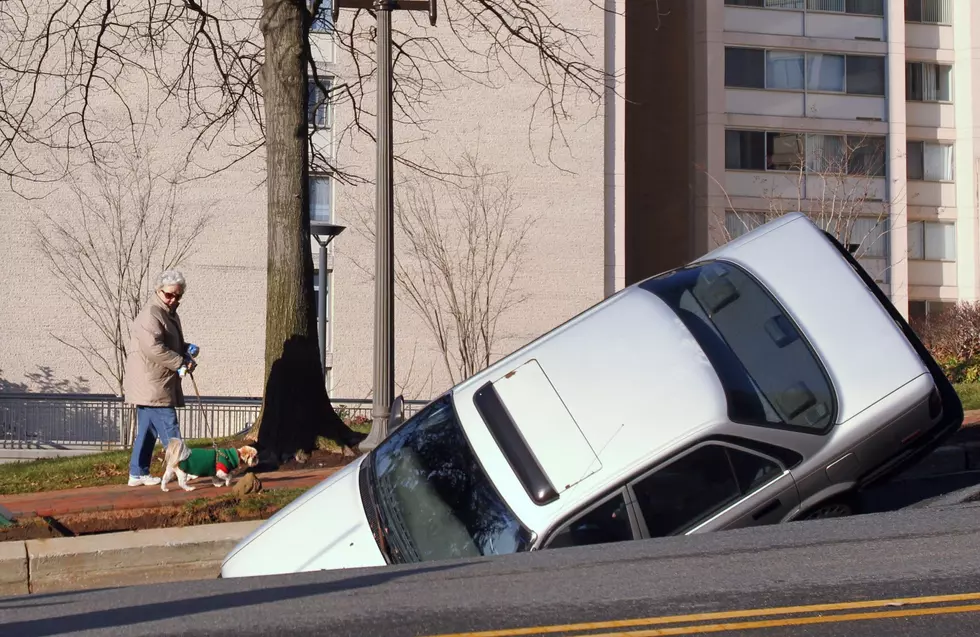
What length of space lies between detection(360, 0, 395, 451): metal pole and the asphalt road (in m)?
5.48

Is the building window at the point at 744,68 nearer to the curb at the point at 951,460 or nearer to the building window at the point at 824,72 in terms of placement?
the building window at the point at 824,72

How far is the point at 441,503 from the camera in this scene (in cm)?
479

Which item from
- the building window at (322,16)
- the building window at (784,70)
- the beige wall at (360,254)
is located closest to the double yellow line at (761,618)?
the building window at (322,16)

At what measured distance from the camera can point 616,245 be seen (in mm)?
28859

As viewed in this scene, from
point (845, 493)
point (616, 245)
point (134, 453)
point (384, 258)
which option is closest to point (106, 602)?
point (845, 493)

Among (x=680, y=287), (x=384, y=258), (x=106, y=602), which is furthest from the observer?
(x=384, y=258)

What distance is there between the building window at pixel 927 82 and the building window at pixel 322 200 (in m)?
18.3

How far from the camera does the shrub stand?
15.4 m

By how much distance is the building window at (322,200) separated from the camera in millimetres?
26844

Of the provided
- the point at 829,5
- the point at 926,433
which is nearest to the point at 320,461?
the point at 926,433

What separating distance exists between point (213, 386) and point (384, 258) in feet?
57.2

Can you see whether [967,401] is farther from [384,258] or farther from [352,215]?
[352,215]

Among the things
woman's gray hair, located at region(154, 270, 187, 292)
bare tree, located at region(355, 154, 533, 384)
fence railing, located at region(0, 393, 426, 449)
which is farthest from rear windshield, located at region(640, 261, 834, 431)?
bare tree, located at region(355, 154, 533, 384)

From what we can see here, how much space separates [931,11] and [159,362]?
31.9 meters
